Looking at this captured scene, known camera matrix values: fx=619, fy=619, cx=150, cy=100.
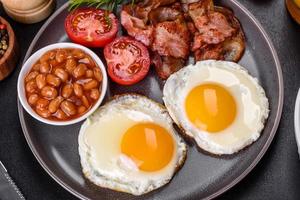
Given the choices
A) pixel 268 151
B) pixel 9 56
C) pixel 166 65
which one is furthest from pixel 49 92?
pixel 268 151

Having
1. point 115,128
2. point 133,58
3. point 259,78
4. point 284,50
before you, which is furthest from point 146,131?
point 284,50

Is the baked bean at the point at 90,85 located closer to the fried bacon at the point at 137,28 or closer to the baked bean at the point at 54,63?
the baked bean at the point at 54,63

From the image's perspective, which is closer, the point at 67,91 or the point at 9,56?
the point at 67,91

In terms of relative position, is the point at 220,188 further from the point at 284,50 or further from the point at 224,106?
the point at 284,50

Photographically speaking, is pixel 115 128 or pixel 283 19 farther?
pixel 283 19

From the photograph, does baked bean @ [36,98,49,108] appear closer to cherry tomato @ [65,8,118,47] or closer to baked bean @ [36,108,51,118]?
baked bean @ [36,108,51,118]

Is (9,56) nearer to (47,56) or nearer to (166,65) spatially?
(47,56)

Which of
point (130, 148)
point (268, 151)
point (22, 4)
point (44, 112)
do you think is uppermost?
point (22, 4)
